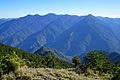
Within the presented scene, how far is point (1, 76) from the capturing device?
154 ft

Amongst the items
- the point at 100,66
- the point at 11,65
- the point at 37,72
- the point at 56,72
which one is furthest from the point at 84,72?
the point at 100,66

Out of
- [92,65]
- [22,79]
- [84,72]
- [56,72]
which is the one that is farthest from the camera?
[92,65]

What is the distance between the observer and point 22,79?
150 feet

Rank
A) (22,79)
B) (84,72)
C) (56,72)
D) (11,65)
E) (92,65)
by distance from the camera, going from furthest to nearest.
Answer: (92,65) < (84,72) < (56,72) < (11,65) < (22,79)

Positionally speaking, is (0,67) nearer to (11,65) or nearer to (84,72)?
(11,65)

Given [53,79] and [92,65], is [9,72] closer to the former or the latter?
[53,79]

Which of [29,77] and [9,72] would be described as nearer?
[29,77]

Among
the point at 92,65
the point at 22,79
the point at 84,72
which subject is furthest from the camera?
the point at 92,65

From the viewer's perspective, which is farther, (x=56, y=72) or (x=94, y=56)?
(x=94, y=56)

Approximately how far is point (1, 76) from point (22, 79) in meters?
3.94

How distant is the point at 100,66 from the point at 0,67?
45.0m

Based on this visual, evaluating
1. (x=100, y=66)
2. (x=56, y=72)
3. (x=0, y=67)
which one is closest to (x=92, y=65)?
(x=100, y=66)

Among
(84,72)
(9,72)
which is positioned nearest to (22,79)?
(9,72)

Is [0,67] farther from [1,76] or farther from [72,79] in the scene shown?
[72,79]
